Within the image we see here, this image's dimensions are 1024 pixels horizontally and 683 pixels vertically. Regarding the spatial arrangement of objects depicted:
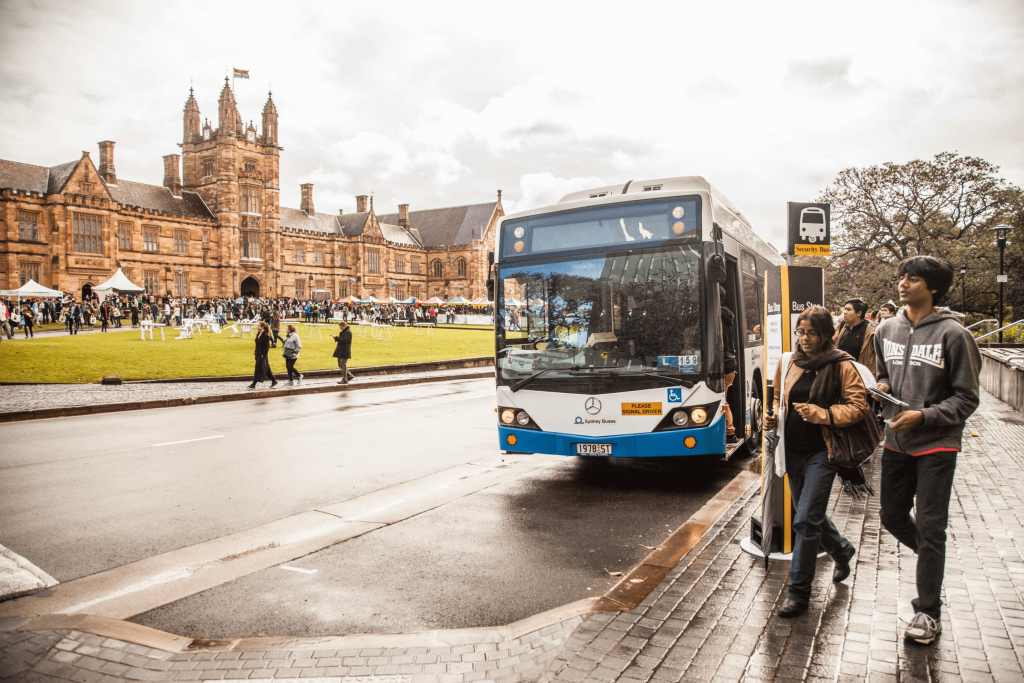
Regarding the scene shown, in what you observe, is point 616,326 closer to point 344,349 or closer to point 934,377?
point 934,377

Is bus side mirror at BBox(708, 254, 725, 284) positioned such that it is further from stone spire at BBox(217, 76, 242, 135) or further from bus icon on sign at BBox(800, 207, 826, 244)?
stone spire at BBox(217, 76, 242, 135)

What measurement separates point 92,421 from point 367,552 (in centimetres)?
1039

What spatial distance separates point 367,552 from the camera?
18.1ft

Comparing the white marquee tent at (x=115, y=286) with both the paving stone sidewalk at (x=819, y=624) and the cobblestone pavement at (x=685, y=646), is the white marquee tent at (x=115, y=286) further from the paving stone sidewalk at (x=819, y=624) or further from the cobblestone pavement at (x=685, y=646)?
the paving stone sidewalk at (x=819, y=624)

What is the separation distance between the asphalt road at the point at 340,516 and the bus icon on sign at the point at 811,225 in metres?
2.84

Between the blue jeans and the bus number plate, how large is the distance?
10.3ft

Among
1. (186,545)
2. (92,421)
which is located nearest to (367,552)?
(186,545)

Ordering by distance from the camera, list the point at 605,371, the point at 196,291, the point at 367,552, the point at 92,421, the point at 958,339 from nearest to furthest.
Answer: the point at 958,339
the point at 367,552
the point at 605,371
the point at 92,421
the point at 196,291

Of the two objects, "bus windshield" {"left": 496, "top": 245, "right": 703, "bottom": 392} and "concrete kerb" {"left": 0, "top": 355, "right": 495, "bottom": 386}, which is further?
"concrete kerb" {"left": 0, "top": 355, "right": 495, "bottom": 386}

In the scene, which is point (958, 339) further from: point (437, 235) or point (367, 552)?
point (437, 235)

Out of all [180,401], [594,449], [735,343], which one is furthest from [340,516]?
[180,401]

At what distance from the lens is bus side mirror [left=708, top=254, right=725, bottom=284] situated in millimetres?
6902

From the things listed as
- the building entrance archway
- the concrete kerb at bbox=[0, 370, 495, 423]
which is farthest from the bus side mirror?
the building entrance archway

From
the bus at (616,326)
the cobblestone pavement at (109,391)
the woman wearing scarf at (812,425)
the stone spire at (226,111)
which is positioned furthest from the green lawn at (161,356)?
the stone spire at (226,111)
